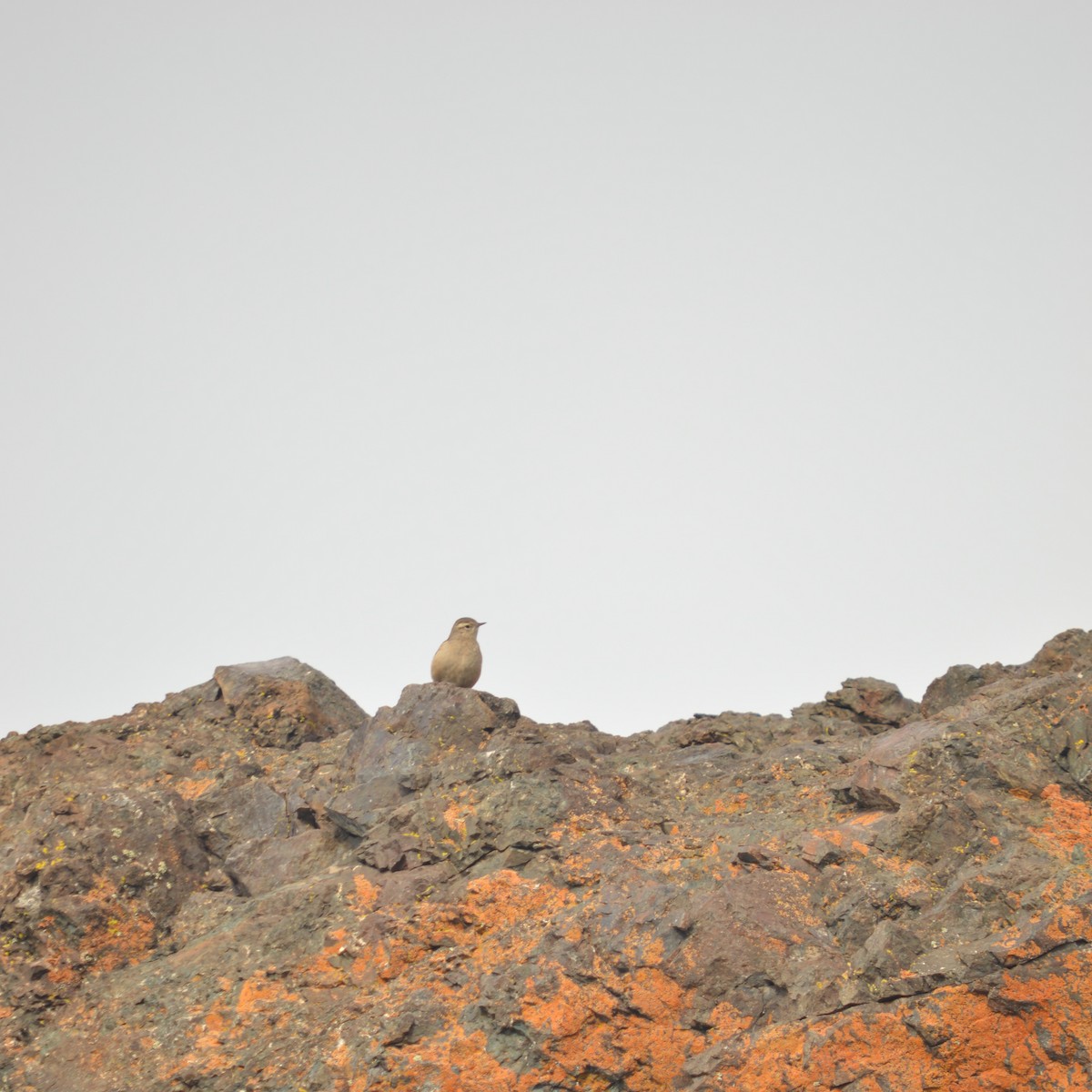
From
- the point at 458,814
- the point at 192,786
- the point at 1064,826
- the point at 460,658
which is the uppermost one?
the point at 460,658

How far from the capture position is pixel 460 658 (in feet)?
57.3

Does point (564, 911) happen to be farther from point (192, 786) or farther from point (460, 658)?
point (460, 658)

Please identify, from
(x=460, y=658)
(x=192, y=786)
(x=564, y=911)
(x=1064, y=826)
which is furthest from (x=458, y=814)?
(x=1064, y=826)

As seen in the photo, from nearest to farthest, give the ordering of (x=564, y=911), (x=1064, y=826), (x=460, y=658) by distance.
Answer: (x=1064, y=826), (x=564, y=911), (x=460, y=658)

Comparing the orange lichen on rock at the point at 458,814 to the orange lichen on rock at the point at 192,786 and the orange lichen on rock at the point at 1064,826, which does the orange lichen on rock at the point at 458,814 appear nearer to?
the orange lichen on rock at the point at 192,786

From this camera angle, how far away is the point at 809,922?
10305mm

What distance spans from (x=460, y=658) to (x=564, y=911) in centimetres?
698

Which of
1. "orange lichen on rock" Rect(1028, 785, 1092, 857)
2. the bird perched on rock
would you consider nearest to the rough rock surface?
"orange lichen on rock" Rect(1028, 785, 1092, 857)

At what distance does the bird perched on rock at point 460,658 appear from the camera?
17.5 meters

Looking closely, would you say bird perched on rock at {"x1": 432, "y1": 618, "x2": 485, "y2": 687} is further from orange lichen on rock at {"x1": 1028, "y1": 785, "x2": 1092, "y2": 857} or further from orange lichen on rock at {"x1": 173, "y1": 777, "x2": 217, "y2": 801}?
orange lichen on rock at {"x1": 1028, "y1": 785, "x2": 1092, "y2": 857}

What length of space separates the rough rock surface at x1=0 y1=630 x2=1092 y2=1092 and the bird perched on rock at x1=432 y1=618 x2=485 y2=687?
7.65ft

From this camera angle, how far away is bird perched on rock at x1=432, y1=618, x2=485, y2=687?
17469 mm

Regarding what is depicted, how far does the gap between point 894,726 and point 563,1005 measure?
27.9 ft

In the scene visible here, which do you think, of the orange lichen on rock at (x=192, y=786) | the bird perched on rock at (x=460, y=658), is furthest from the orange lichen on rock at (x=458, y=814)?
the bird perched on rock at (x=460, y=658)
